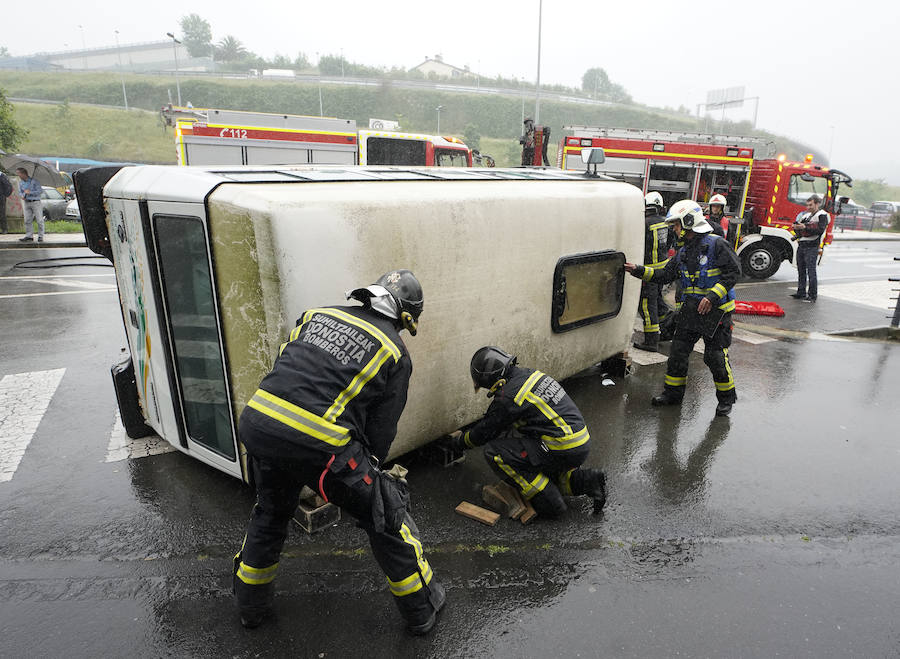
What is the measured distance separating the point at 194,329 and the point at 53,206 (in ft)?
58.6

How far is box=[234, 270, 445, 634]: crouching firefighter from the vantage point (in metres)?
2.37

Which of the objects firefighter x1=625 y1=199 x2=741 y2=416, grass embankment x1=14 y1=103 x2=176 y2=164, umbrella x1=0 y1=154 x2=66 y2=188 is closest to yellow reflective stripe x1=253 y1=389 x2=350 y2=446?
firefighter x1=625 y1=199 x2=741 y2=416

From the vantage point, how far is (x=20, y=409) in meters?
4.97

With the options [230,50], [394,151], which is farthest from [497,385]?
[230,50]

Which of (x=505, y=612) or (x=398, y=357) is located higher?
(x=398, y=357)

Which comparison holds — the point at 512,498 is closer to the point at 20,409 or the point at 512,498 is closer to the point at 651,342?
the point at 651,342

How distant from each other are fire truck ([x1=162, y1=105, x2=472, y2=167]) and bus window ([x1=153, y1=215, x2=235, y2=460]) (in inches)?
403

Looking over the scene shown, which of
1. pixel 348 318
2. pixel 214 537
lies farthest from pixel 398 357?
pixel 214 537

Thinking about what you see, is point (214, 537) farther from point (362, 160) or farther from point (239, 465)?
point (362, 160)

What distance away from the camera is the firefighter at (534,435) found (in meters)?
3.49

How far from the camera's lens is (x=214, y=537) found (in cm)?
334

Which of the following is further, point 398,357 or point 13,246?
point 13,246

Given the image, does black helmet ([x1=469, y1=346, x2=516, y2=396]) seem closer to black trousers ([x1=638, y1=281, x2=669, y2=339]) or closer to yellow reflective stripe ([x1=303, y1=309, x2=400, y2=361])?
yellow reflective stripe ([x1=303, y1=309, x2=400, y2=361])

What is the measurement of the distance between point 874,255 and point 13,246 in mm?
23260
